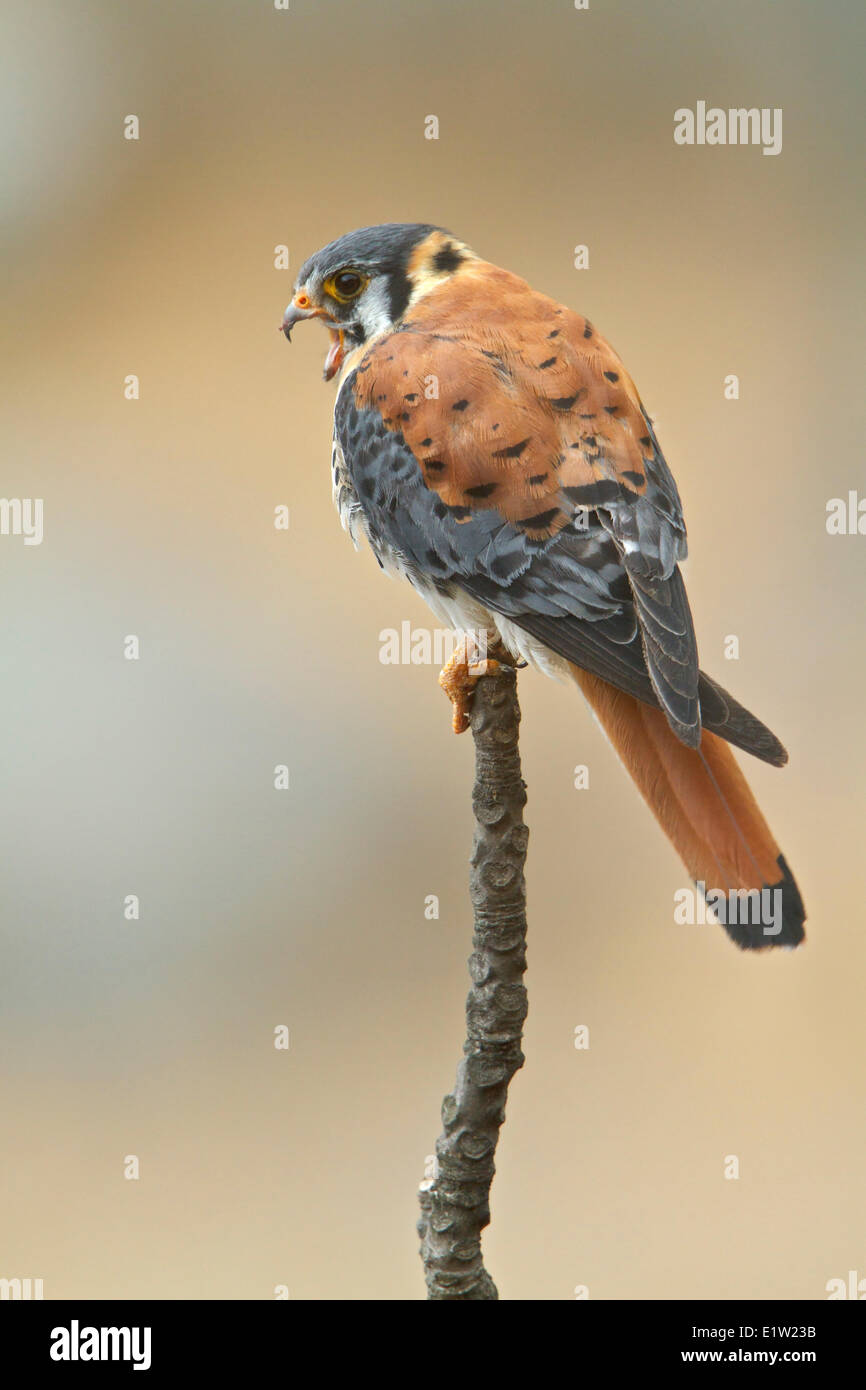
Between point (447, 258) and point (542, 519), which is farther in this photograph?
point (447, 258)

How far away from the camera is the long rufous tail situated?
4.58ft

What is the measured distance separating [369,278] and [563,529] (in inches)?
20.8

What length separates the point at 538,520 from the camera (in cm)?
144

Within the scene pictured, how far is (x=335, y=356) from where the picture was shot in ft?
5.92

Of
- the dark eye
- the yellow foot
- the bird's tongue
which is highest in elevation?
the dark eye

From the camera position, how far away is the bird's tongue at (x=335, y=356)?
1790mm

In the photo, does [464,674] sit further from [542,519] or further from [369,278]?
[369,278]

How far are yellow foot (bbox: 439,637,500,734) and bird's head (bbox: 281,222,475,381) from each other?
48 centimetres

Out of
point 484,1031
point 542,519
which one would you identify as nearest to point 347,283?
point 542,519

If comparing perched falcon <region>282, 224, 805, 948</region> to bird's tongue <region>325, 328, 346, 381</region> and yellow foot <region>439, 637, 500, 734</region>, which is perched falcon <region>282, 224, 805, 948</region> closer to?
yellow foot <region>439, 637, 500, 734</region>

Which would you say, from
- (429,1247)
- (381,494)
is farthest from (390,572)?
(429,1247)

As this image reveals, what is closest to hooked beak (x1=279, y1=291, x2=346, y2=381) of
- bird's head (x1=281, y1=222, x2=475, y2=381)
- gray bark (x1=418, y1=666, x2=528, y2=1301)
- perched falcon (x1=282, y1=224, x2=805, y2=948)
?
bird's head (x1=281, y1=222, x2=475, y2=381)

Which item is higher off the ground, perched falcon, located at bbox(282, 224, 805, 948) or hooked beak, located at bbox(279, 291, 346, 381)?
hooked beak, located at bbox(279, 291, 346, 381)

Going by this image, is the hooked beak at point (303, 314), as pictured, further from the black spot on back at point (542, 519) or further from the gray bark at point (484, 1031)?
the gray bark at point (484, 1031)
